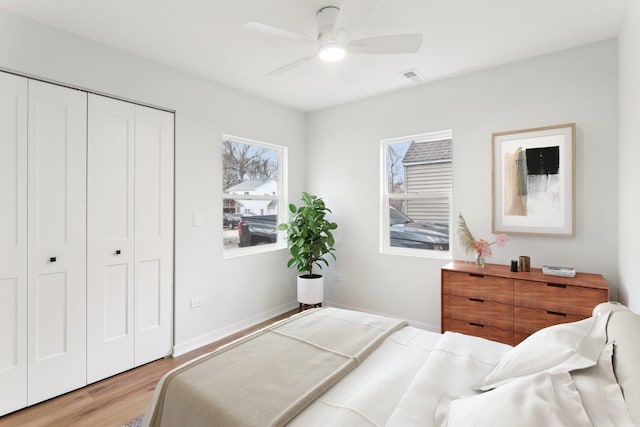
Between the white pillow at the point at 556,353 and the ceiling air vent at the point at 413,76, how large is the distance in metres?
2.48

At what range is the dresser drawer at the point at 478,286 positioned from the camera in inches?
102

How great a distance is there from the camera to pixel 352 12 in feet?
5.70

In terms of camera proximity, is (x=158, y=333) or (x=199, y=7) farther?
(x=158, y=333)

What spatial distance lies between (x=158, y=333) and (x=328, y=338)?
6.12 ft

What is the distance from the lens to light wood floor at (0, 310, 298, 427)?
2.06 meters

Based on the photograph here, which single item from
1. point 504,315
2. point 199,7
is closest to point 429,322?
point 504,315

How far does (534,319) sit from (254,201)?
2951 mm

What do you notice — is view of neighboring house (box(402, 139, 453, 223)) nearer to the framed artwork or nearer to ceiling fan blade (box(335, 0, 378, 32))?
the framed artwork

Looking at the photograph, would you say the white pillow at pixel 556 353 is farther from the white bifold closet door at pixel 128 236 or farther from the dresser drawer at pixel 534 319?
the white bifold closet door at pixel 128 236

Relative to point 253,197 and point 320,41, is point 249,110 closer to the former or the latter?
point 253,197

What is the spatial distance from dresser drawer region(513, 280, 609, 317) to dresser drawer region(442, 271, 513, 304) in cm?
7

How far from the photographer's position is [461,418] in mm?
980

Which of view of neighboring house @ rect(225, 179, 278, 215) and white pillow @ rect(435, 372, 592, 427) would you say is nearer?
white pillow @ rect(435, 372, 592, 427)

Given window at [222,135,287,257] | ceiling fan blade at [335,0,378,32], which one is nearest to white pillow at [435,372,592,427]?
ceiling fan blade at [335,0,378,32]
